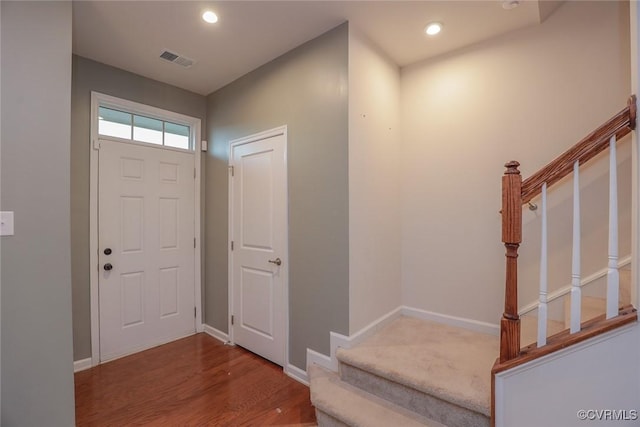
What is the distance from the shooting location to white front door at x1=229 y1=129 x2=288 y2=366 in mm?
2541

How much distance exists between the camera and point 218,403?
2090mm

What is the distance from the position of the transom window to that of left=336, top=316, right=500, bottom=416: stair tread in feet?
9.06

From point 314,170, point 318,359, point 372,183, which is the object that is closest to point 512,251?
point 372,183

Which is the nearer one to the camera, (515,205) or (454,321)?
(515,205)

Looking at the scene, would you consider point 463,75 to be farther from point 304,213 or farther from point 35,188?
point 35,188

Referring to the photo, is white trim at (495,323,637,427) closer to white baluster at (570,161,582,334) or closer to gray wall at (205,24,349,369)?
white baluster at (570,161,582,334)

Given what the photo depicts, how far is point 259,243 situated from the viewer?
2.74m

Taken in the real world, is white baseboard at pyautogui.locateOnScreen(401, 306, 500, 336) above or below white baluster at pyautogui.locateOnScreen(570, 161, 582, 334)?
below

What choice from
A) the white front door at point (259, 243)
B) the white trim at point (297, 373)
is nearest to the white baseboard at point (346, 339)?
the white trim at point (297, 373)

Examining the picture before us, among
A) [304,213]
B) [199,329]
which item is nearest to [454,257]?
[304,213]

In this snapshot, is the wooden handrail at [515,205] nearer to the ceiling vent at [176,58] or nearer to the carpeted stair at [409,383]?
the carpeted stair at [409,383]

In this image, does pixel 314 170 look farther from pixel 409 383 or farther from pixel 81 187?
pixel 81 187

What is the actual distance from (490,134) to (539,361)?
1740 millimetres

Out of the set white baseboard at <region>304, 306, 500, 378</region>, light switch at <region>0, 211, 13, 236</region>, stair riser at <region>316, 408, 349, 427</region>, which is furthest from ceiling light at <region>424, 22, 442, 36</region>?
light switch at <region>0, 211, 13, 236</region>
